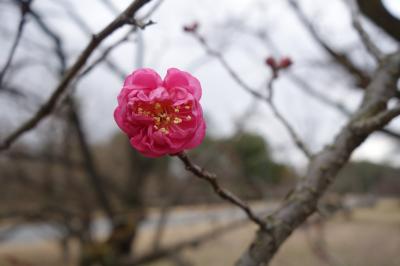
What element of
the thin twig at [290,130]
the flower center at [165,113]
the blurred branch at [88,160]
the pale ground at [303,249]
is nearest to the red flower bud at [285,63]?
the thin twig at [290,130]

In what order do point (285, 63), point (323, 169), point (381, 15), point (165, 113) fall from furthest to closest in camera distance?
point (285, 63), point (381, 15), point (323, 169), point (165, 113)

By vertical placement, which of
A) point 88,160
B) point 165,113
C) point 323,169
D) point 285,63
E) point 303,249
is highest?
point 88,160

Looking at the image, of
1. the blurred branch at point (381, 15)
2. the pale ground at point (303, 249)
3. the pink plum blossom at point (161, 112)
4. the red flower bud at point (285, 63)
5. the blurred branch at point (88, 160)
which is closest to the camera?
the pink plum blossom at point (161, 112)

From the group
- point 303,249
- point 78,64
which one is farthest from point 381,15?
point 303,249

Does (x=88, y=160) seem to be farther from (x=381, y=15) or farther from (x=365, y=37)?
(x=381, y=15)

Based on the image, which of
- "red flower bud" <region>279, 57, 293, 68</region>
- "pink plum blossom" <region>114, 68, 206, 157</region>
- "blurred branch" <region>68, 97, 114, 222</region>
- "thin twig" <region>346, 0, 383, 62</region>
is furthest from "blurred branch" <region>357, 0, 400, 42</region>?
"blurred branch" <region>68, 97, 114, 222</region>

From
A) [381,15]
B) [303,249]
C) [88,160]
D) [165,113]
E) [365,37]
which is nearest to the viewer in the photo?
[165,113]

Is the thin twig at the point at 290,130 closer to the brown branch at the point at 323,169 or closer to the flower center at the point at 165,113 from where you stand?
the brown branch at the point at 323,169
